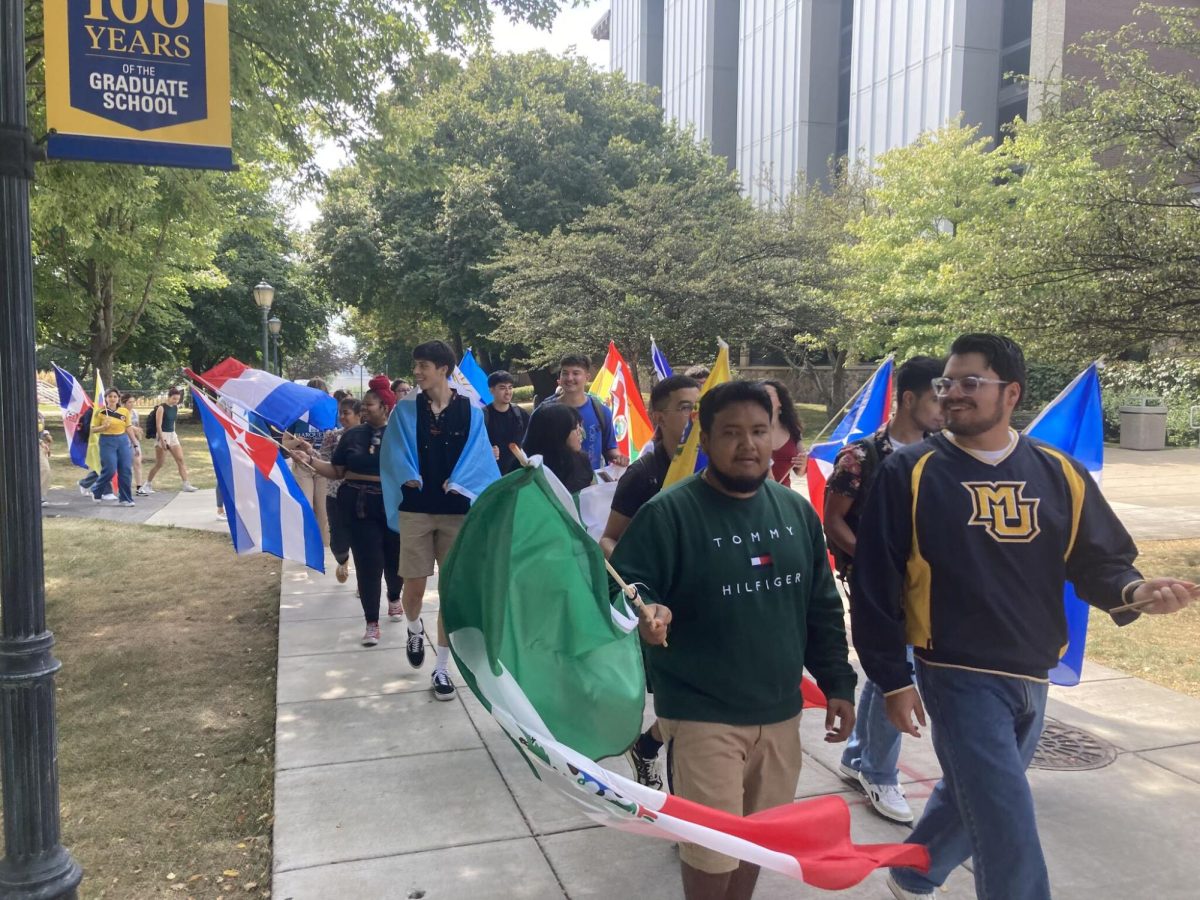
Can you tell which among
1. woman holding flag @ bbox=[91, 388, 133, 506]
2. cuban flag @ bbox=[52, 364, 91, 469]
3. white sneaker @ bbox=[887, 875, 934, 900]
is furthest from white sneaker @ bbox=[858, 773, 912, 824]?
cuban flag @ bbox=[52, 364, 91, 469]

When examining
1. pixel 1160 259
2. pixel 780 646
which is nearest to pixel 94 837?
pixel 780 646

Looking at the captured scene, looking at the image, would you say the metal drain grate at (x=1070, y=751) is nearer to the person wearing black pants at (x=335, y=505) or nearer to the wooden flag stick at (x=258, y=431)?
the person wearing black pants at (x=335, y=505)

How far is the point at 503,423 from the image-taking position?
7895 mm

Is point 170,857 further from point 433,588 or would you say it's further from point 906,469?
point 433,588

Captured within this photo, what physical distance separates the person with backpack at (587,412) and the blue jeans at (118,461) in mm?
10468

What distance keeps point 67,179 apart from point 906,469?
26.7 feet

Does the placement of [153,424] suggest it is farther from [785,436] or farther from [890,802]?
[890,802]

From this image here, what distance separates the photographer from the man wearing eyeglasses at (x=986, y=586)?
109 inches

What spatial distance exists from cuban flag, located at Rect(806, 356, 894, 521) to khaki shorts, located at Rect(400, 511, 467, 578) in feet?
7.83

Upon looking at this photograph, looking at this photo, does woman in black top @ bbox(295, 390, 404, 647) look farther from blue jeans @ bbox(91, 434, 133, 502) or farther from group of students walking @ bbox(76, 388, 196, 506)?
blue jeans @ bbox(91, 434, 133, 502)

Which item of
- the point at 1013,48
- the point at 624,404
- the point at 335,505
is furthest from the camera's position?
the point at 1013,48

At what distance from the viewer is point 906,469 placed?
2922 mm

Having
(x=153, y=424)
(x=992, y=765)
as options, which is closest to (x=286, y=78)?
(x=992, y=765)

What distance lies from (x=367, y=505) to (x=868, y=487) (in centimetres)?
392
